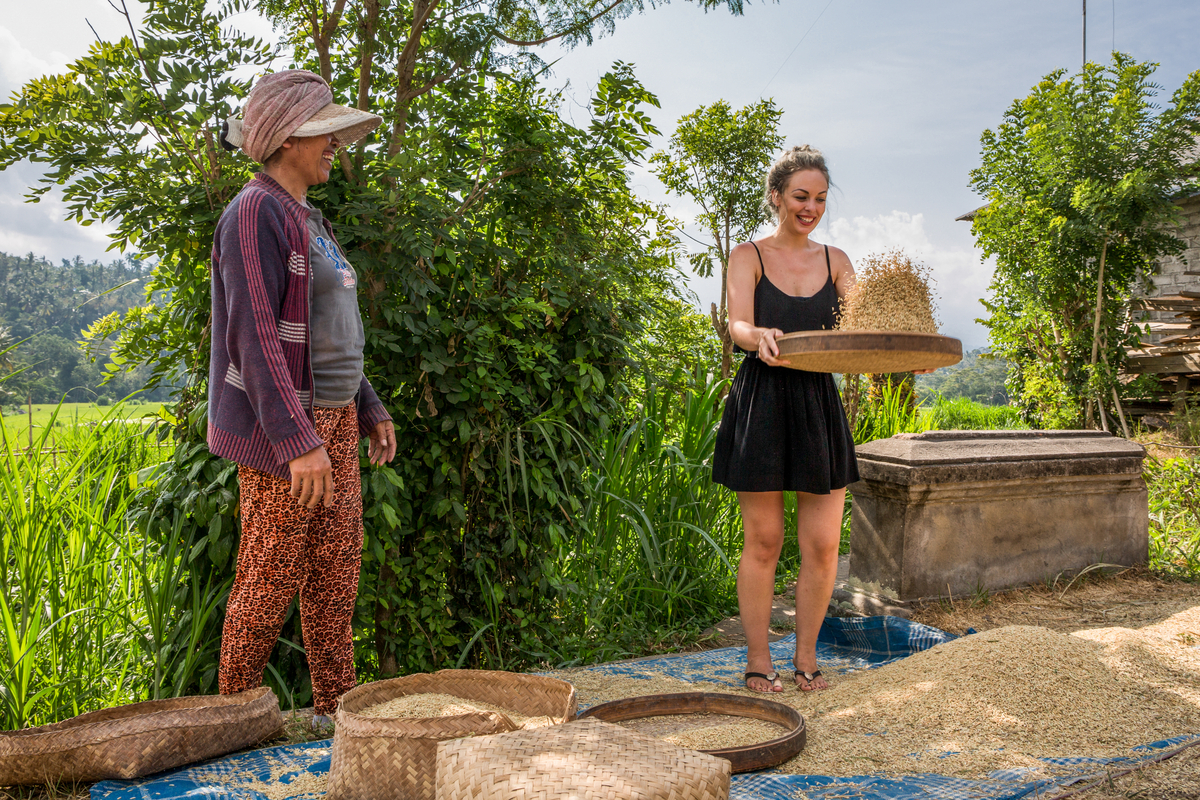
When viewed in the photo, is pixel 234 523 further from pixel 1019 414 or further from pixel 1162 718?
pixel 1019 414

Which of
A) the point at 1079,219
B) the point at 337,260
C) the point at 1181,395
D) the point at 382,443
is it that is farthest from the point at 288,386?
the point at 1181,395

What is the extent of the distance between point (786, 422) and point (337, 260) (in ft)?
4.68

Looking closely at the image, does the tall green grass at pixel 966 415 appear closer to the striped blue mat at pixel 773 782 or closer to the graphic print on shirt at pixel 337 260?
the striped blue mat at pixel 773 782

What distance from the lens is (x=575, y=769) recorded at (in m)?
1.27

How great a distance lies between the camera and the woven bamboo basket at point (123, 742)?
1.65 metres

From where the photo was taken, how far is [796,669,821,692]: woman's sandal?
97.9 inches

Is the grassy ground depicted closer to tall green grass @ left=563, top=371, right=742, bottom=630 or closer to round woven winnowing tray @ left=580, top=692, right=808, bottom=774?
tall green grass @ left=563, top=371, right=742, bottom=630

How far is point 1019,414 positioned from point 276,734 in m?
8.57

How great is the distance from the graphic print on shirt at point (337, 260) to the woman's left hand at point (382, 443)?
429mm

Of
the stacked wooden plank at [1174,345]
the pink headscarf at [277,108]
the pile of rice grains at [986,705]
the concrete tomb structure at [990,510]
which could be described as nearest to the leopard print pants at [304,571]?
the pink headscarf at [277,108]

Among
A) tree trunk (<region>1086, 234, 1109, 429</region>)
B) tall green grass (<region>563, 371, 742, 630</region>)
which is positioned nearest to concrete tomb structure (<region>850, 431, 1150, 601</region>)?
tall green grass (<region>563, 371, 742, 630</region>)

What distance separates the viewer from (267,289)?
1.77 m

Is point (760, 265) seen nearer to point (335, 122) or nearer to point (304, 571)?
point (335, 122)

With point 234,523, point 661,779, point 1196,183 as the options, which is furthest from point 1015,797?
point 1196,183
